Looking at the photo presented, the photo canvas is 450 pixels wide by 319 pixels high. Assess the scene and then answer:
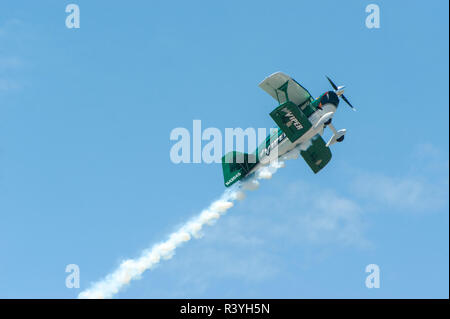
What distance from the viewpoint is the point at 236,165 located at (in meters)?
49.2

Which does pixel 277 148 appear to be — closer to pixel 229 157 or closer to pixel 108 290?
pixel 229 157

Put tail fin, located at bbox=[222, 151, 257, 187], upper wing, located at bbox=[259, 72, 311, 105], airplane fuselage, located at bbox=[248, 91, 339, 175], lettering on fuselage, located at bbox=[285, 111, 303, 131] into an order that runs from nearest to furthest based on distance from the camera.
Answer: lettering on fuselage, located at bbox=[285, 111, 303, 131] → airplane fuselage, located at bbox=[248, 91, 339, 175] → upper wing, located at bbox=[259, 72, 311, 105] → tail fin, located at bbox=[222, 151, 257, 187]

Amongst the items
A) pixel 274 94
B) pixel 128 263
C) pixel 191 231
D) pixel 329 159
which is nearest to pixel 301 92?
pixel 274 94

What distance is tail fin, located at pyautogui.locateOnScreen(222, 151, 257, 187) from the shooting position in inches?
1927

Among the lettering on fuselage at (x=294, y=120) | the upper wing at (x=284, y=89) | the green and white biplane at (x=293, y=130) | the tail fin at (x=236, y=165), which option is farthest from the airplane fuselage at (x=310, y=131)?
the tail fin at (x=236, y=165)

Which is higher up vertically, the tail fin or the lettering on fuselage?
the lettering on fuselage

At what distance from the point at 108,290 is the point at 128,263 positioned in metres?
2.19

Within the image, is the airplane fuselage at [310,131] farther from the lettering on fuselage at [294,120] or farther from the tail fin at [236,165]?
the tail fin at [236,165]

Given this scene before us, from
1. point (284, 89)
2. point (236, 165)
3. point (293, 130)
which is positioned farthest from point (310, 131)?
point (236, 165)

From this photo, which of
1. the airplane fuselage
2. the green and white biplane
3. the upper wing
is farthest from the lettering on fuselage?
the upper wing

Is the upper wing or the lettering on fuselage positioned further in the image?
the upper wing

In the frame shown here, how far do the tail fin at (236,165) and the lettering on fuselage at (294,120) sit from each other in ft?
14.3

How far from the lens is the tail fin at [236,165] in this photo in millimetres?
48938

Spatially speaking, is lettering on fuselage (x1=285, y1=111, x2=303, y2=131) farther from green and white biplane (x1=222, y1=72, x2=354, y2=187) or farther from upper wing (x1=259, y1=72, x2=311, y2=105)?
upper wing (x1=259, y1=72, x2=311, y2=105)
